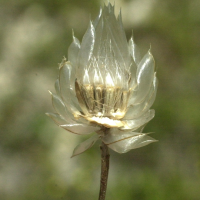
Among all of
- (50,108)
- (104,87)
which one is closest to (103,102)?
(104,87)

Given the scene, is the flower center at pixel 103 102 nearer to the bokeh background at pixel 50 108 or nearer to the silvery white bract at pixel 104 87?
the silvery white bract at pixel 104 87

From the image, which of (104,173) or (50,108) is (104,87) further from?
(50,108)

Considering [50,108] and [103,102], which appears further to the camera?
[50,108]

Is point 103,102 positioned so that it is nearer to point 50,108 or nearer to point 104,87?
point 104,87

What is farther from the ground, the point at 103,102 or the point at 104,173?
the point at 103,102

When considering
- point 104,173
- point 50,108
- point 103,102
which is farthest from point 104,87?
point 50,108

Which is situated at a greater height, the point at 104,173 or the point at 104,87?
the point at 104,87

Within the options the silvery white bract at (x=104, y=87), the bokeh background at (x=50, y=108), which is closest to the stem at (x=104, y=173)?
the silvery white bract at (x=104, y=87)

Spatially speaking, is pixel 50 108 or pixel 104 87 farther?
pixel 50 108
